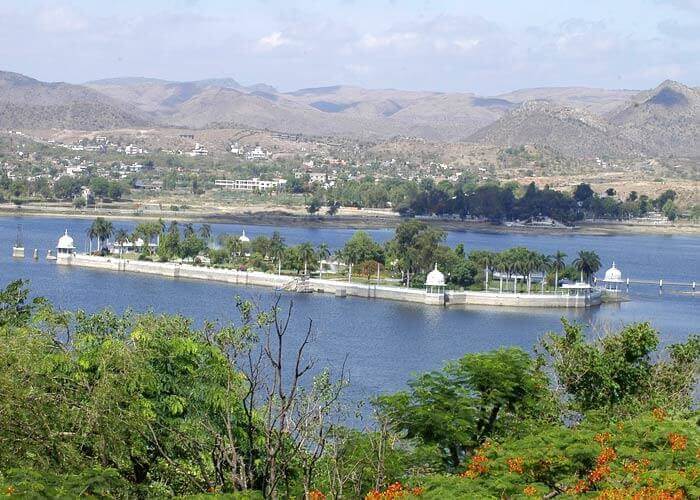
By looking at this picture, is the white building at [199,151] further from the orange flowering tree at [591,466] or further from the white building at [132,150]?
the orange flowering tree at [591,466]

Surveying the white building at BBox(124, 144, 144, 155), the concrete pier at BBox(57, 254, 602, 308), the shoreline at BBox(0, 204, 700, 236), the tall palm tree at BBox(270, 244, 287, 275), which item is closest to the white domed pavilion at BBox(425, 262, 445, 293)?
the concrete pier at BBox(57, 254, 602, 308)

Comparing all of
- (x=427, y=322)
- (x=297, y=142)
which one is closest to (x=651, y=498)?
(x=427, y=322)

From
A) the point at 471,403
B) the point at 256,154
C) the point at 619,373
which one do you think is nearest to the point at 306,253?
the point at 619,373

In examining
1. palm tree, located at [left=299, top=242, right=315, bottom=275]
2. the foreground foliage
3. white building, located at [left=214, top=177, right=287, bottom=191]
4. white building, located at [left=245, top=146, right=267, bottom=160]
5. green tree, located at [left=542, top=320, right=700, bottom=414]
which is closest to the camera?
the foreground foliage

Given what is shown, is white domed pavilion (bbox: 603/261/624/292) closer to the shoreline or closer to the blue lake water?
the blue lake water

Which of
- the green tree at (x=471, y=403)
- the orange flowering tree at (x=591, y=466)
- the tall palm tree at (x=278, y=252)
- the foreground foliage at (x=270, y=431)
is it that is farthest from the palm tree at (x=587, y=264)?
the orange flowering tree at (x=591, y=466)

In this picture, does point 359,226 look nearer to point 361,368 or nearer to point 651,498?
point 361,368
